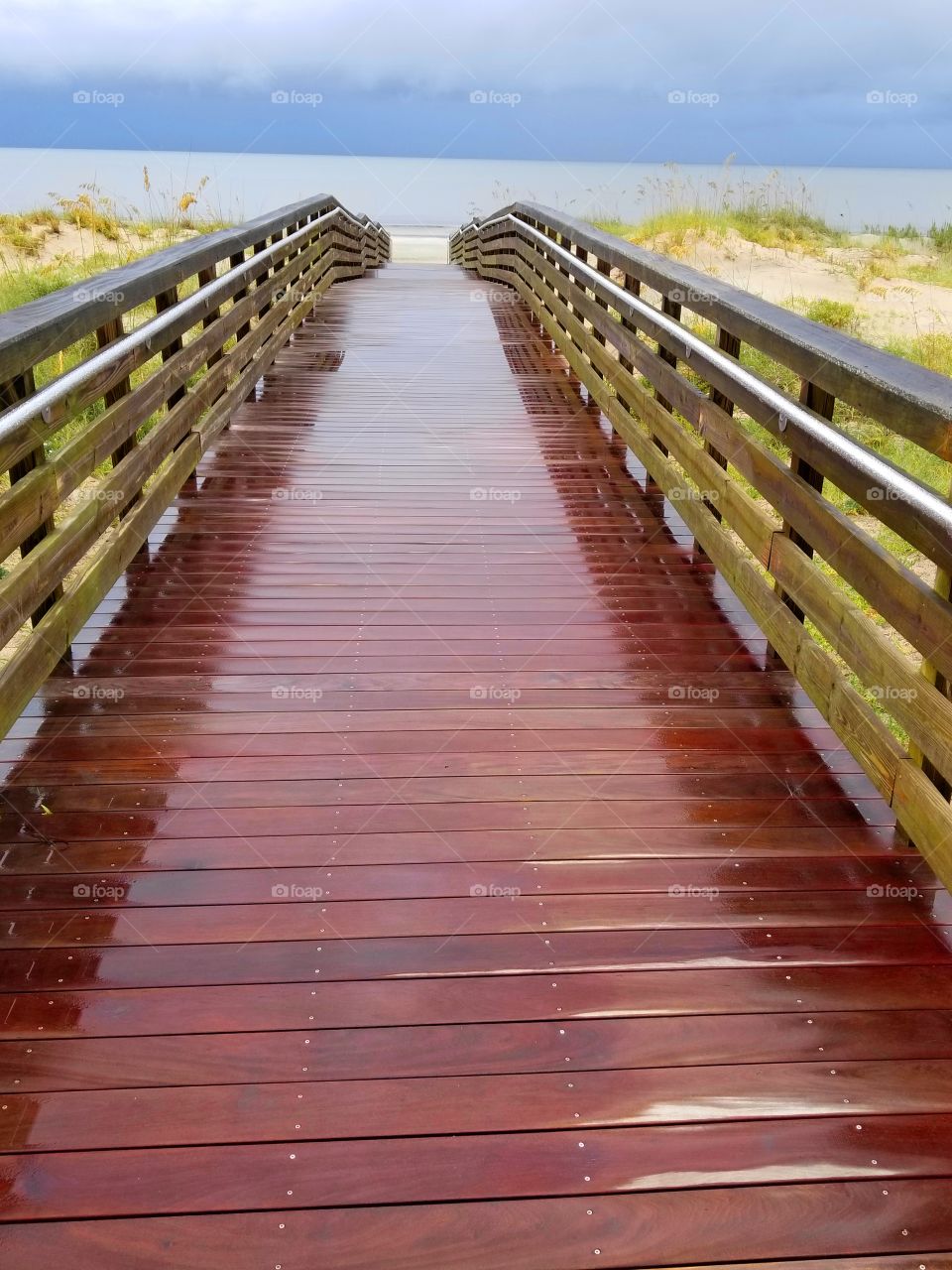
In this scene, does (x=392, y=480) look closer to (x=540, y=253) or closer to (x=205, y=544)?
(x=205, y=544)

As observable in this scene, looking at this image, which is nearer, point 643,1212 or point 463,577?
point 643,1212

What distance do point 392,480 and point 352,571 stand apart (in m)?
1.43

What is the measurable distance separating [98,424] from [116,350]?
0.25 m

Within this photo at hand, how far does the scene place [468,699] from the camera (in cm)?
362

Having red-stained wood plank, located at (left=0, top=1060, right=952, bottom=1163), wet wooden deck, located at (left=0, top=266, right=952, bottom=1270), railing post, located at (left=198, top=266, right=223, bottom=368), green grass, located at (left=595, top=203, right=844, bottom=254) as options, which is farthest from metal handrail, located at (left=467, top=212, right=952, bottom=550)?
green grass, located at (left=595, top=203, right=844, bottom=254)

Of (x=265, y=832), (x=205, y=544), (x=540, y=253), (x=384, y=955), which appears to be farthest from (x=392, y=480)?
(x=540, y=253)

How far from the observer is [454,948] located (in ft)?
8.07

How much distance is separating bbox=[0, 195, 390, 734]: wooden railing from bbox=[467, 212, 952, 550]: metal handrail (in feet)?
6.76

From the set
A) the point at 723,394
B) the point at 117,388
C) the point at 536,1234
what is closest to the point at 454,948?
the point at 536,1234

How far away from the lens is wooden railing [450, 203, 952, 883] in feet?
8.12

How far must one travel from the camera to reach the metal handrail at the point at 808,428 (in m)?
2.37

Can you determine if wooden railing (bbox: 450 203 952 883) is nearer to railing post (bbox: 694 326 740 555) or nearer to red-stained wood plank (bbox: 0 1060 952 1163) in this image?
railing post (bbox: 694 326 740 555)

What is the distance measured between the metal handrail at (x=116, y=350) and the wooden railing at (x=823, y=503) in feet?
6.74

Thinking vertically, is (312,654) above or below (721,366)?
below
